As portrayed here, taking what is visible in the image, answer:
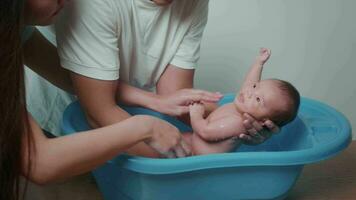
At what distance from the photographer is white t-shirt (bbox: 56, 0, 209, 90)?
2.90 ft

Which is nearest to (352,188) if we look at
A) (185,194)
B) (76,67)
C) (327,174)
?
(327,174)

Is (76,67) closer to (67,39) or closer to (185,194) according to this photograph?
(67,39)

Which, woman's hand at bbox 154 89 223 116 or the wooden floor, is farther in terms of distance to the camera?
the wooden floor

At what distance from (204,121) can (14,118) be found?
1.25ft

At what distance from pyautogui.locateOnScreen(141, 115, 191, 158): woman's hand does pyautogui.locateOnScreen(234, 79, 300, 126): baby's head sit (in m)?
0.16

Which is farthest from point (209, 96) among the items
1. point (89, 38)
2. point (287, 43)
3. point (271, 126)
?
point (287, 43)

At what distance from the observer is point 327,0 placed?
55.7 inches

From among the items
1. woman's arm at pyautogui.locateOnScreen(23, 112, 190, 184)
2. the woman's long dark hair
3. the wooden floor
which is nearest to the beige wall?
the wooden floor

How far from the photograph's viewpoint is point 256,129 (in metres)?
0.99

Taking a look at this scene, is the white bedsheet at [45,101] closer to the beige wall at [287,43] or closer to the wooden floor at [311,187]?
the wooden floor at [311,187]

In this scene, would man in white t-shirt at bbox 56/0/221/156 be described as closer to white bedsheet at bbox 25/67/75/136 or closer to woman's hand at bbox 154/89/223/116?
woman's hand at bbox 154/89/223/116

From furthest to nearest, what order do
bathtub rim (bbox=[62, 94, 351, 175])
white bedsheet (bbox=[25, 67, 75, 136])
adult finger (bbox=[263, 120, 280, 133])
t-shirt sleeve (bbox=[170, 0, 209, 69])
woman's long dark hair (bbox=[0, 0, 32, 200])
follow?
white bedsheet (bbox=[25, 67, 75, 136]), t-shirt sleeve (bbox=[170, 0, 209, 69]), adult finger (bbox=[263, 120, 280, 133]), bathtub rim (bbox=[62, 94, 351, 175]), woman's long dark hair (bbox=[0, 0, 32, 200])

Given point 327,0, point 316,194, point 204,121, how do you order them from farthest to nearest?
1. point 327,0
2. point 316,194
3. point 204,121

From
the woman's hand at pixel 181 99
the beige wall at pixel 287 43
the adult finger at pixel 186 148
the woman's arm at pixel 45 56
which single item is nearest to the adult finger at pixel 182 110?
the woman's hand at pixel 181 99
